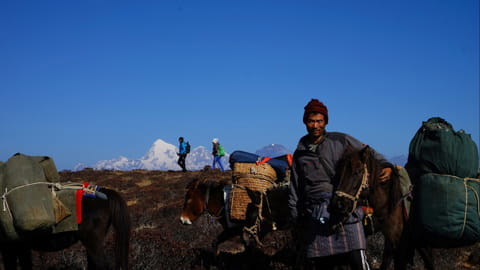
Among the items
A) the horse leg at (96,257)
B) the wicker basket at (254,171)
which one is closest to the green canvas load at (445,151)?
the wicker basket at (254,171)

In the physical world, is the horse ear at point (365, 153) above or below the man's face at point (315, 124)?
below

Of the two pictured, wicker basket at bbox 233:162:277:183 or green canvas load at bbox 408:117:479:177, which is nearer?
green canvas load at bbox 408:117:479:177

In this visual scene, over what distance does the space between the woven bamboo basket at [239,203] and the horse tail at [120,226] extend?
5.06ft

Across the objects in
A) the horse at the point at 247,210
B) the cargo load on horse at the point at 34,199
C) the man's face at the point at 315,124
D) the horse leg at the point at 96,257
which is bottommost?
the horse leg at the point at 96,257

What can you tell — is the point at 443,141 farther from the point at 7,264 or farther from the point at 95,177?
the point at 95,177

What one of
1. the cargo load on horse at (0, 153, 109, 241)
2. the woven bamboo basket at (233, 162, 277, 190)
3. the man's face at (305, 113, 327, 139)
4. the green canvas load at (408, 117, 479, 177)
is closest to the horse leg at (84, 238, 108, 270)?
the cargo load on horse at (0, 153, 109, 241)

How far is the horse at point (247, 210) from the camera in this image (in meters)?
6.22

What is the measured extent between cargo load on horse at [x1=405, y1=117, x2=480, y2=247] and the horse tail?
3.78 metres

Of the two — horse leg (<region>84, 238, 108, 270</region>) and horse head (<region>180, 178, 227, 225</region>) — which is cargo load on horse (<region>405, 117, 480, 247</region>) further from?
horse leg (<region>84, 238, 108, 270</region>)

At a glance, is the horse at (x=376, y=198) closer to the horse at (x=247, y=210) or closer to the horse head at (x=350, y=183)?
the horse head at (x=350, y=183)

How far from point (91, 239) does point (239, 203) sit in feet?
7.02

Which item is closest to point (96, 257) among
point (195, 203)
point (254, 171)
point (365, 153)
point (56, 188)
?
point (56, 188)

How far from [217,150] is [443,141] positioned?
17.5 meters

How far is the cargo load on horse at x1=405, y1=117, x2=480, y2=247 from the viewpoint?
4887 millimetres
